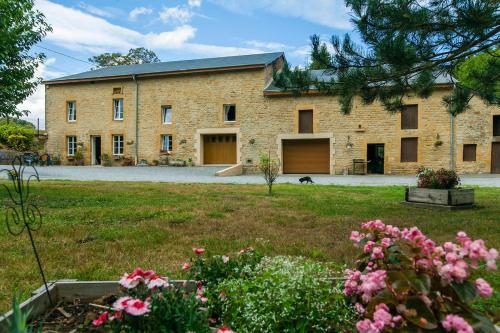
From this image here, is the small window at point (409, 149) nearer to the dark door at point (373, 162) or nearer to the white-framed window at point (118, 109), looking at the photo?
the dark door at point (373, 162)

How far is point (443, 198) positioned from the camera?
25.5ft

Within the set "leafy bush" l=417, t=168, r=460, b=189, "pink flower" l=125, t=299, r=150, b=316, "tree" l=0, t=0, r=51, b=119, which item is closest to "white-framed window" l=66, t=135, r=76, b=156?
"tree" l=0, t=0, r=51, b=119

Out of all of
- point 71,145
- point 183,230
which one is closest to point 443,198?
point 183,230

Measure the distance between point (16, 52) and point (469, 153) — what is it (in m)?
21.7

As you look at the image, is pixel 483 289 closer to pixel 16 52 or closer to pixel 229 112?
pixel 16 52

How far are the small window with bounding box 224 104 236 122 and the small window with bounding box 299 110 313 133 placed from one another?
4434 mm

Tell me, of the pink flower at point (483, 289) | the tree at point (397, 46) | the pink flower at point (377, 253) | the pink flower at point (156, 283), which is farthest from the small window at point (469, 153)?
the pink flower at point (156, 283)

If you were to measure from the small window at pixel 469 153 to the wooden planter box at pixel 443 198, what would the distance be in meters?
15.4

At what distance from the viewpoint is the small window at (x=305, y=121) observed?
23625 millimetres

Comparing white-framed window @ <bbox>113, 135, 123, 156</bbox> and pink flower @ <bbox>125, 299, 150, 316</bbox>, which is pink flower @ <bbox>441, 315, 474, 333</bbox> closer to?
pink flower @ <bbox>125, 299, 150, 316</bbox>

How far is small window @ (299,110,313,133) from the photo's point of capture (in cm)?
2362

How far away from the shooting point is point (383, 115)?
72.7 feet

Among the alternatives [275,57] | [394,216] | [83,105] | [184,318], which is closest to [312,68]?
[394,216]

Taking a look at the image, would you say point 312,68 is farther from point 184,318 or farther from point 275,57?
point 275,57
